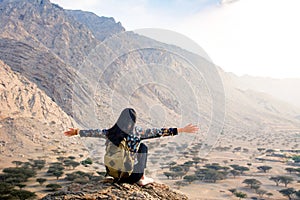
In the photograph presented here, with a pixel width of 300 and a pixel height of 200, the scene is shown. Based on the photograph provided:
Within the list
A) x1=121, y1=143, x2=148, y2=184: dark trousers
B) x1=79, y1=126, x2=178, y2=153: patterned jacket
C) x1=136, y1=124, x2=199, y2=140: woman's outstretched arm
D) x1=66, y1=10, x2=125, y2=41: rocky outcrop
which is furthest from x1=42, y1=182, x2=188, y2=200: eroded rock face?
x1=66, y1=10, x2=125, y2=41: rocky outcrop

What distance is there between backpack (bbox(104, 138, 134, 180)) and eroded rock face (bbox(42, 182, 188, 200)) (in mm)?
Result: 193

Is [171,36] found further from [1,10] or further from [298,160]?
[1,10]

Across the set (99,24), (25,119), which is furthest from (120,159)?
(99,24)

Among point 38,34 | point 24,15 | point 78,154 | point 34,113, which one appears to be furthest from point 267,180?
point 24,15

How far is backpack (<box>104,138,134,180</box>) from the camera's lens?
159 inches

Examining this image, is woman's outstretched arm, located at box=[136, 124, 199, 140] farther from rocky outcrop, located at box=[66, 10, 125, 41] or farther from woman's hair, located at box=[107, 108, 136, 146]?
rocky outcrop, located at box=[66, 10, 125, 41]

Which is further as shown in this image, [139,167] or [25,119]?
[25,119]

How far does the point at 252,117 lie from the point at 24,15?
288 feet

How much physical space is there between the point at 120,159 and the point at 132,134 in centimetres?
38

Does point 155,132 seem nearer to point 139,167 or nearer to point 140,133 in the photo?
point 140,133

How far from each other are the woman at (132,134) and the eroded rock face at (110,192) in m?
0.16

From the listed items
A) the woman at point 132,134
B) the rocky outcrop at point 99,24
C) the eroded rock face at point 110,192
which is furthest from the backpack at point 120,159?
the rocky outcrop at point 99,24

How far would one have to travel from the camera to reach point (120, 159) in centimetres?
403

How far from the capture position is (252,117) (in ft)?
383
